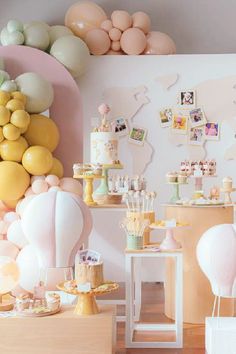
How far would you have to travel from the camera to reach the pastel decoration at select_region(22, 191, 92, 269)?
2.61 m

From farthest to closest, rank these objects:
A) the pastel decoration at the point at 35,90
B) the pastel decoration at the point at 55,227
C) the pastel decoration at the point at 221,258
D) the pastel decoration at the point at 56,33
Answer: the pastel decoration at the point at 56,33 < the pastel decoration at the point at 35,90 < the pastel decoration at the point at 55,227 < the pastel decoration at the point at 221,258

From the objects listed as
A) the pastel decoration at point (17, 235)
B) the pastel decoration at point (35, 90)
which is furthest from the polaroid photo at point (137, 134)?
the pastel decoration at point (17, 235)

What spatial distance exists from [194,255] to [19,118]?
52.3 inches

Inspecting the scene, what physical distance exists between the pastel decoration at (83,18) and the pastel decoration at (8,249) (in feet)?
5.97

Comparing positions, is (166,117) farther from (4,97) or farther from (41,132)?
(4,97)

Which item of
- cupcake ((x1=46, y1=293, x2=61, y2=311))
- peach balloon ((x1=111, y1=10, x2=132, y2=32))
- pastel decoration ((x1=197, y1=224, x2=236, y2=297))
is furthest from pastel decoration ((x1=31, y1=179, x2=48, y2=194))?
peach balloon ((x1=111, y1=10, x2=132, y2=32))

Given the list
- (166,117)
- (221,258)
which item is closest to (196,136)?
(166,117)

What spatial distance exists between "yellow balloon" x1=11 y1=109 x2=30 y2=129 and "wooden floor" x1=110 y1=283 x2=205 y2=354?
1335 millimetres

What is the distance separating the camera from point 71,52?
389 centimetres

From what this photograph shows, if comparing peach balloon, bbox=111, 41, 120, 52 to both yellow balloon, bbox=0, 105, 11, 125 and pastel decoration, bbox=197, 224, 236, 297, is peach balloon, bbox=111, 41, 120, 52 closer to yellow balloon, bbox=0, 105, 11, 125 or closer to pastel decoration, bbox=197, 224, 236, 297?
yellow balloon, bbox=0, 105, 11, 125

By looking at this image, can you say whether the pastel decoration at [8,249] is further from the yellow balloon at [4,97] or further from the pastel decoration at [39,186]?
the yellow balloon at [4,97]

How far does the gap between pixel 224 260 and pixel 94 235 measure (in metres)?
2.01

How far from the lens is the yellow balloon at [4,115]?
3.37 metres

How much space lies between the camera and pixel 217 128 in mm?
4344
